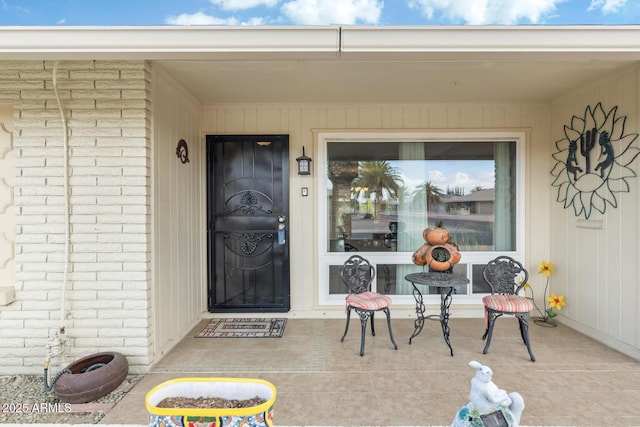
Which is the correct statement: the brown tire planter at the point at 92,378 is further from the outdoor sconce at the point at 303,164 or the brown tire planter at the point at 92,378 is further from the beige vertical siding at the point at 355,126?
the outdoor sconce at the point at 303,164

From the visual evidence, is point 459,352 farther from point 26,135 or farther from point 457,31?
point 26,135

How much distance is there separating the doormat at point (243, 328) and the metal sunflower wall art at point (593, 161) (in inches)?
131

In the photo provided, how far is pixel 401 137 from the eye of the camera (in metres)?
3.86

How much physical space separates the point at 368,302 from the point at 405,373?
62cm

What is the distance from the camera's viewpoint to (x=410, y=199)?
3.94 meters

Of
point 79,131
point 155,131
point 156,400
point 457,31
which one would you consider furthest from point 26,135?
point 457,31

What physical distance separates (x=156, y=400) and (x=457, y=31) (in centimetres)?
267

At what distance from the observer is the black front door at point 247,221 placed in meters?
3.84

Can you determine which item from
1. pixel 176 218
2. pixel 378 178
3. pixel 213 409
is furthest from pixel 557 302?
pixel 176 218

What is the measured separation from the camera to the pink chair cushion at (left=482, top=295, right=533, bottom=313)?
2730 millimetres

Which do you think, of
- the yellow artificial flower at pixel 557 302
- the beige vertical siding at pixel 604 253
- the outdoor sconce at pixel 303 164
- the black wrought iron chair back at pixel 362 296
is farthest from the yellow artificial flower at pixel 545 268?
the outdoor sconce at pixel 303 164

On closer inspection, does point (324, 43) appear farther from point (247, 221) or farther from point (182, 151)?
point (247, 221)

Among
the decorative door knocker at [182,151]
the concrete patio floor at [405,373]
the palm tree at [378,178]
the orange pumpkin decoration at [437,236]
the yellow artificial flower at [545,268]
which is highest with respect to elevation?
the decorative door knocker at [182,151]

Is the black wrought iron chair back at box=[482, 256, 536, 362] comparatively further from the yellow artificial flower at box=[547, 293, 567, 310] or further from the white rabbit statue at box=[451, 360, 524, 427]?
the white rabbit statue at box=[451, 360, 524, 427]
